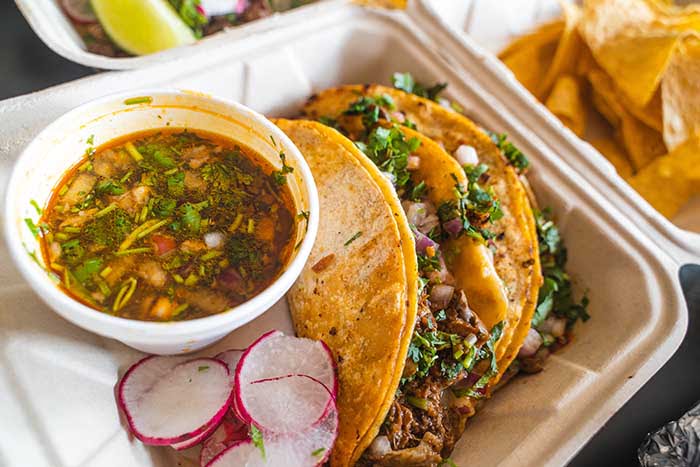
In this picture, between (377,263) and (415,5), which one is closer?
(377,263)

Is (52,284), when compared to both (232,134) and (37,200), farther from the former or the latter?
(232,134)

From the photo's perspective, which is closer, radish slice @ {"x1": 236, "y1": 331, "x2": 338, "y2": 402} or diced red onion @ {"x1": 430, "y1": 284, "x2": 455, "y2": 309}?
radish slice @ {"x1": 236, "y1": 331, "x2": 338, "y2": 402}

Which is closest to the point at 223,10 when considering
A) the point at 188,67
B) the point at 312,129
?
the point at 188,67

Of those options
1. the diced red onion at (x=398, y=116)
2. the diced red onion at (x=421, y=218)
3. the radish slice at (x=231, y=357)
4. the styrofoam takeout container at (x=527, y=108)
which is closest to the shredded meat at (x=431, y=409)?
the diced red onion at (x=421, y=218)

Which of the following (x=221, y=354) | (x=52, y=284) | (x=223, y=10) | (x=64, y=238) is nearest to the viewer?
(x=52, y=284)

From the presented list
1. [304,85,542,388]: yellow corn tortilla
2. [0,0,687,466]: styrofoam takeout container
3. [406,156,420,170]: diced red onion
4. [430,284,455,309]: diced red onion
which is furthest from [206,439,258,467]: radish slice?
[406,156,420,170]: diced red onion

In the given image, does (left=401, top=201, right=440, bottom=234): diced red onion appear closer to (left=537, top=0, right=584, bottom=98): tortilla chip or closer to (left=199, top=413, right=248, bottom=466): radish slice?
(left=199, top=413, right=248, bottom=466): radish slice
